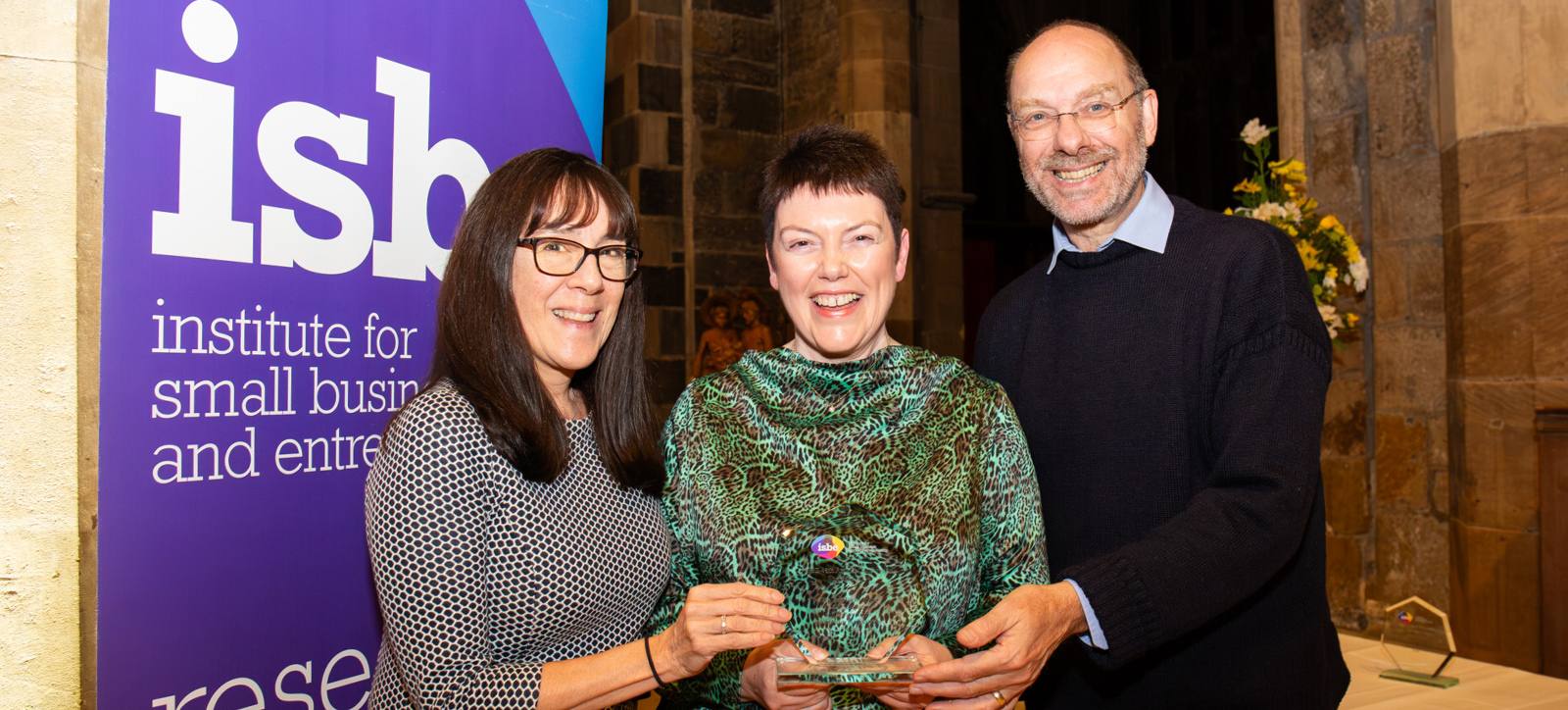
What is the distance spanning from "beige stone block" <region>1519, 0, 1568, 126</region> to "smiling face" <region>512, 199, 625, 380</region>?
3.50m

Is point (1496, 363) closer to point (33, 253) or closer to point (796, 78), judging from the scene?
point (33, 253)

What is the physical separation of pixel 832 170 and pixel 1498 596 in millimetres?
3354

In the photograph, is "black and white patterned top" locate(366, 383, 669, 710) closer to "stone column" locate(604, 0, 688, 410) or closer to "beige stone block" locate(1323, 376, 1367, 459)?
"beige stone block" locate(1323, 376, 1367, 459)

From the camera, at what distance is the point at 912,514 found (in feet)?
4.95

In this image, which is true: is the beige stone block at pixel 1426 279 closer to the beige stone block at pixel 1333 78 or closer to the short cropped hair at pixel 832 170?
the beige stone block at pixel 1333 78

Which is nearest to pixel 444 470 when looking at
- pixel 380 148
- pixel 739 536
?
pixel 739 536

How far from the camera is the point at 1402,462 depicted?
160 inches

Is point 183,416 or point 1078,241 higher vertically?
point 1078,241

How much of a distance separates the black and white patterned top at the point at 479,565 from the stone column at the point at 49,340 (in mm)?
459

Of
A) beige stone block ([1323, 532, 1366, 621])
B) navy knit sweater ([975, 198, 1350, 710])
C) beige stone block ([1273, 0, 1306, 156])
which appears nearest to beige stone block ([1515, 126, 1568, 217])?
beige stone block ([1273, 0, 1306, 156])

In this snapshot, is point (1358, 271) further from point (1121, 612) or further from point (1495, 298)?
point (1121, 612)

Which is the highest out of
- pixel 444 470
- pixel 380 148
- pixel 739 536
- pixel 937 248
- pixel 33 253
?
pixel 937 248

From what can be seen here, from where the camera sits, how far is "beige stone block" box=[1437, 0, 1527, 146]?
3.47m

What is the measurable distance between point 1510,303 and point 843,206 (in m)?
3.13
